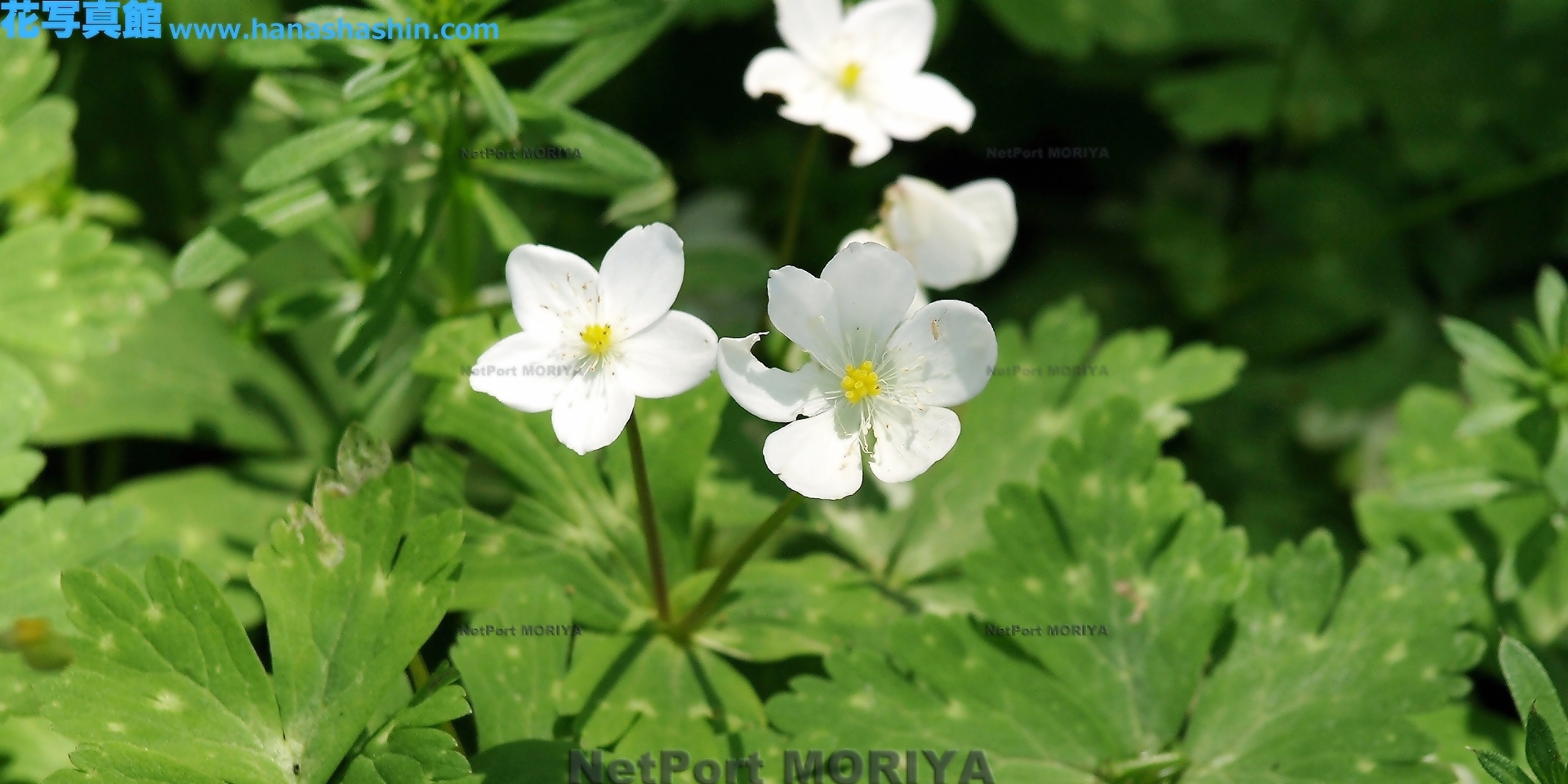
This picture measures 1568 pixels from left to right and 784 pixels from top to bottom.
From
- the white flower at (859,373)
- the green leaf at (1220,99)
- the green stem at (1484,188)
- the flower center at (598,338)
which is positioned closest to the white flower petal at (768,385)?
the white flower at (859,373)

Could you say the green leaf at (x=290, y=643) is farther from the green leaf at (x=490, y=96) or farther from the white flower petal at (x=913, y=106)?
the white flower petal at (x=913, y=106)

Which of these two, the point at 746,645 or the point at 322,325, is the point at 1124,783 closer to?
the point at 746,645

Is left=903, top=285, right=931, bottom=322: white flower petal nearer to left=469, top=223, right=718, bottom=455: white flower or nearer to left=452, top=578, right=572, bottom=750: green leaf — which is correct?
left=469, top=223, right=718, bottom=455: white flower

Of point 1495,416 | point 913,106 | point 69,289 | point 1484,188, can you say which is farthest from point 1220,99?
point 69,289

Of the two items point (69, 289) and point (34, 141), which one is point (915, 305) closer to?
point (69, 289)

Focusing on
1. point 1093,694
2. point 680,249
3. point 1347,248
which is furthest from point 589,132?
point 1347,248

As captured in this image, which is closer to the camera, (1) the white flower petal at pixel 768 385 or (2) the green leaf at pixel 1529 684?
(1) the white flower petal at pixel 768 385

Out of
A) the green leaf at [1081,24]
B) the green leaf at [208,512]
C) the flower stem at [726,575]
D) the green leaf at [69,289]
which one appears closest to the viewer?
the flower stem at [726,575]

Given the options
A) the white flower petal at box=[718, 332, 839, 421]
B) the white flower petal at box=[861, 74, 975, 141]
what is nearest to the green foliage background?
the white flower petal at box=[861, 74, 975, 141]
